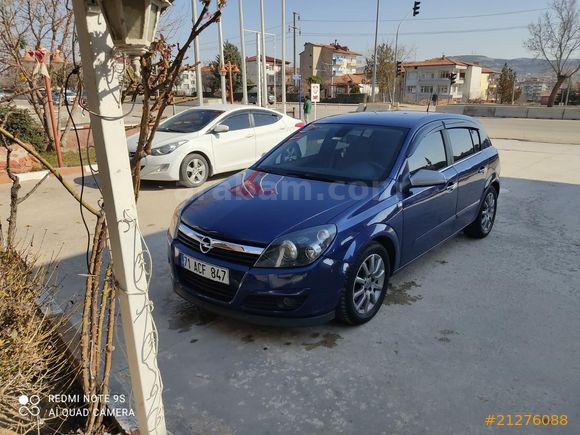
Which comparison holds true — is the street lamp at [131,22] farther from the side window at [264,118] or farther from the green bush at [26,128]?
the green bush at [26,128]

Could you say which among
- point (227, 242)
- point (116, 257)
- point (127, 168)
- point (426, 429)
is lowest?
point (426, 429)

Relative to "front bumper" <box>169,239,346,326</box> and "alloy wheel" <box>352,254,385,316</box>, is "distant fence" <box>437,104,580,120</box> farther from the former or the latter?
"front bumper" <box>169,239,346,326</box>

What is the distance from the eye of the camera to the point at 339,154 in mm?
3992

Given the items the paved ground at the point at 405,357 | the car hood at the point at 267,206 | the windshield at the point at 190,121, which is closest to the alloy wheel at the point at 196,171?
the windshield at the point at 190,121

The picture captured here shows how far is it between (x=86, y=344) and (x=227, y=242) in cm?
112

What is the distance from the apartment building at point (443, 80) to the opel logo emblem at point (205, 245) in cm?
8577

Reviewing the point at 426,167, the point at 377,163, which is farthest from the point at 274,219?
the point at 426,167

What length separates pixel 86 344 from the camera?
2115mm

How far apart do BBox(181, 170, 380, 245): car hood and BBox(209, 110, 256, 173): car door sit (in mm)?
4413

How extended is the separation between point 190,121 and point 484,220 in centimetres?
561

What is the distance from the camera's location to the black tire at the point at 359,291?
120 inches

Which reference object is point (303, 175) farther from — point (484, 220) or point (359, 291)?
point (484, 220)

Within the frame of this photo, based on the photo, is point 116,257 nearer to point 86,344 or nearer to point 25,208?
point 86,344

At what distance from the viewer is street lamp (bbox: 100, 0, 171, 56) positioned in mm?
1398
